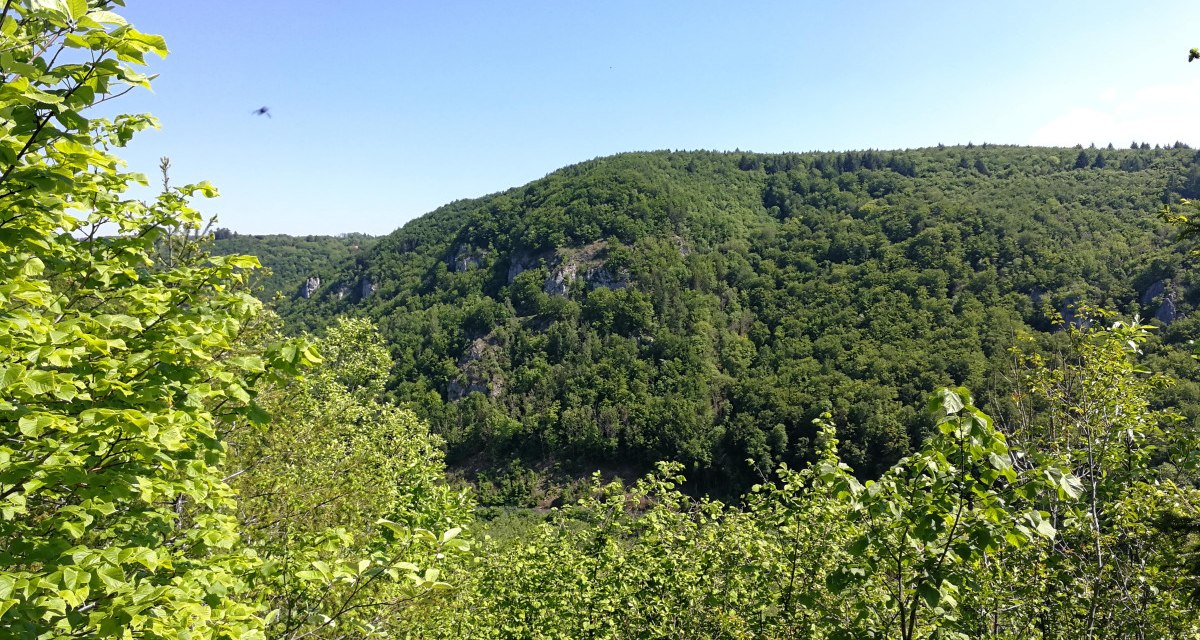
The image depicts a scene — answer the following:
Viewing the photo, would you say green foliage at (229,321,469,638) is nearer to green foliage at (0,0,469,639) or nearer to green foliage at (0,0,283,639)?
green foliage at (0,0,469,639)

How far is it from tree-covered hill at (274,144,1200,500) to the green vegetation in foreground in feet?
183

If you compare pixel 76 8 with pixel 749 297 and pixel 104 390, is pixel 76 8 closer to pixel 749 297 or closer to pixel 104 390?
pixel 104 390

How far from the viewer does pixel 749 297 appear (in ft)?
437

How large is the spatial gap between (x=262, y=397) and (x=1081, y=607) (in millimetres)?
12120

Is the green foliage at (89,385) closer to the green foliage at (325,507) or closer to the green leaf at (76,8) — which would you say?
the green leaf at (76,8)

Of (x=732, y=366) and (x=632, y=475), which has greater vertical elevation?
(x=732, y=366)

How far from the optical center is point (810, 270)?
429 ft

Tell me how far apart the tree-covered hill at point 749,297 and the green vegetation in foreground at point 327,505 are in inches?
2196

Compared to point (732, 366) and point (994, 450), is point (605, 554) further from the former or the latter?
point (732, 366)

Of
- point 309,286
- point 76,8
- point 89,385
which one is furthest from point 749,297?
point 309,286

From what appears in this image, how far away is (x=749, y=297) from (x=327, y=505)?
131005 millimetres

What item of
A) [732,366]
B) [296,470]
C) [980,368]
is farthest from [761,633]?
[732,366]

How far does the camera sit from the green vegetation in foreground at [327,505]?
10.3 ft

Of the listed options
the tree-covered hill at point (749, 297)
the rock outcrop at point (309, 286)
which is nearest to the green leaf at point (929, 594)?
the tree-covered hill at point (749, 297)
